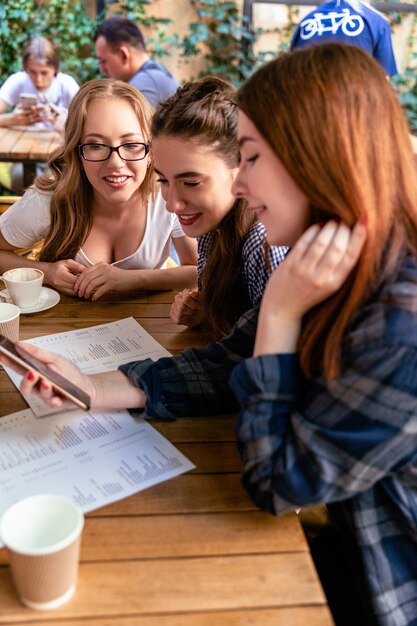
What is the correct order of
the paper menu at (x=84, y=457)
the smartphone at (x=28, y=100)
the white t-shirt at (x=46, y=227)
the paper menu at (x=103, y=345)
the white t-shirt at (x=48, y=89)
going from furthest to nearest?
the white t-shirt at (x=48, y=89)
the smartphone at (x=28, y=100)
the white t-shirt at (x=46, y=227)
the paper menu at (x=103, y=345)
the paper menu at (x=84, y=457)

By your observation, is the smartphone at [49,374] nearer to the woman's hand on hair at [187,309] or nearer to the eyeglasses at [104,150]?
the woman's hand on hair at [187,309]

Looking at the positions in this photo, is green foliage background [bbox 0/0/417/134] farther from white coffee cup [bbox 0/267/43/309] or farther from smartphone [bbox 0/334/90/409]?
smartphone [bbox 0/334/90/409]

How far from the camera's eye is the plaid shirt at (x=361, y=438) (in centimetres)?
79

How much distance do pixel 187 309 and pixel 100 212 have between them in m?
0.64

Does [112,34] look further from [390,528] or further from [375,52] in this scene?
[390,528]

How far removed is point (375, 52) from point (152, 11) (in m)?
3.08

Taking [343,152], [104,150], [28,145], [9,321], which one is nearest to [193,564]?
[343,152]

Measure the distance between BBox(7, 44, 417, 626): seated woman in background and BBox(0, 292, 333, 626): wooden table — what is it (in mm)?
59

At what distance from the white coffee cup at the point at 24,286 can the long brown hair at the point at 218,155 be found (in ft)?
1.33

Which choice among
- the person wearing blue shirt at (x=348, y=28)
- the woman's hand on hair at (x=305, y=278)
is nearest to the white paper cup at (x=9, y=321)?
the woman's hand on hair at (x=305, y=278)

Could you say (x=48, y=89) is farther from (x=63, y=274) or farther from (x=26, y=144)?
(x=63, y=274)

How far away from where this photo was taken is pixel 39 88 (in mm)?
4391

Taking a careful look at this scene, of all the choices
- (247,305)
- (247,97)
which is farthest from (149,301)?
(247,97)

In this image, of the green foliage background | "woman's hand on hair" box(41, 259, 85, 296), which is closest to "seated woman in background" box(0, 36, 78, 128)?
the green foliage background
